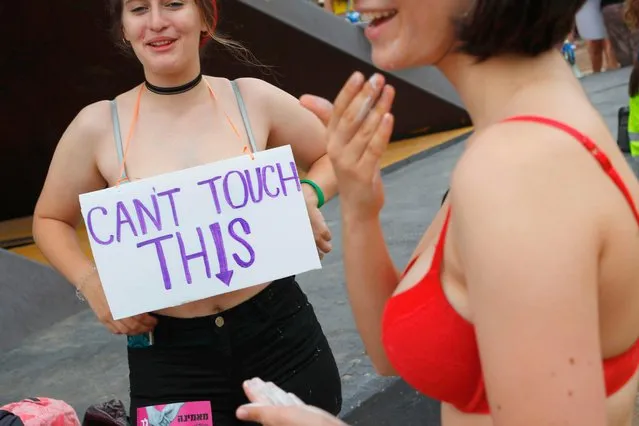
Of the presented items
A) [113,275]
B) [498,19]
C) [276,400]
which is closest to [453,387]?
[276,400]

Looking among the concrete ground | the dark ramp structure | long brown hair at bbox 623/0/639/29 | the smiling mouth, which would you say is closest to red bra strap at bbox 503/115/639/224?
the smiling mouth

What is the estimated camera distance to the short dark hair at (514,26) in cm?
121

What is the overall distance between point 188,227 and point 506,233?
4.74ft

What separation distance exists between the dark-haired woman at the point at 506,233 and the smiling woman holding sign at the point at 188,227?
3.05ft

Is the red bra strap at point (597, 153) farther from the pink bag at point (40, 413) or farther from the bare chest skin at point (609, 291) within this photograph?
the pink bag at point (40, 413)

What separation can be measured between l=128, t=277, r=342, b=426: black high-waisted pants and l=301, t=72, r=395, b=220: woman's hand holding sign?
1077mm

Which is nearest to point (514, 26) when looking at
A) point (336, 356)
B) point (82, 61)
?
point (336, 356)

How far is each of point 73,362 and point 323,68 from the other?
480 centimetres

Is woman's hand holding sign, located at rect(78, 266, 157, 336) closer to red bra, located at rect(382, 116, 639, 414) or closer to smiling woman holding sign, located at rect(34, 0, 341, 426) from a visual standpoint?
smiling woman holding sign, located at rect(34, 0, 341, 426)

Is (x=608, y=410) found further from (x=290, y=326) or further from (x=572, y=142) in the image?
(x=290, y=326)

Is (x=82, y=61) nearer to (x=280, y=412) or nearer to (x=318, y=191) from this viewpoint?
(x=318, y=191)

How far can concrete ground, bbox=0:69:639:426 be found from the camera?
3789mm

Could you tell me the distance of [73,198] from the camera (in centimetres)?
257

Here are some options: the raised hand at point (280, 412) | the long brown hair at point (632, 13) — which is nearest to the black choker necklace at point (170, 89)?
the raised hand at point (280, 412)
